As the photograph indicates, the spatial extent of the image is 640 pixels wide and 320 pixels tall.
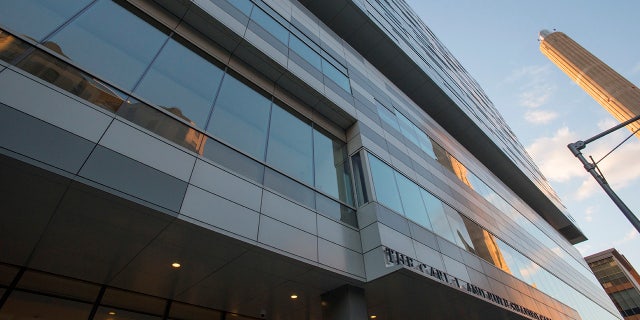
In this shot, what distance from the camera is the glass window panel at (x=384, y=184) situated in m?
13.0

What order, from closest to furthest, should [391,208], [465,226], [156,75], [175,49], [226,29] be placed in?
[156,75] → [175,49] → [226,29] → [391,208] → [465,226]

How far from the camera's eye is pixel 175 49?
34.1 feet

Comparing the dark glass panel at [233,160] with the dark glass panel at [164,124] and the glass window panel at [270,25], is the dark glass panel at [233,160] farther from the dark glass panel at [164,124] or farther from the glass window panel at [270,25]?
the glass window panel at [270,25]

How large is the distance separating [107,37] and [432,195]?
1490 centimetres

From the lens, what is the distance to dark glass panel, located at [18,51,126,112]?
686 centimetres

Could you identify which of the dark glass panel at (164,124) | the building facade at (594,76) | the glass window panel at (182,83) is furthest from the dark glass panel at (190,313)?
the building facade at (594,76)

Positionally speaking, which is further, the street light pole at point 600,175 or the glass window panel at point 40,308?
the street light pole at point 600,175

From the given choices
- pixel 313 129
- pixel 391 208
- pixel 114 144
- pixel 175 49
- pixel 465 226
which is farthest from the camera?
pixel 465 226

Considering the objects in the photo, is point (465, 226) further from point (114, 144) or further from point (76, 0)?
point (76, 0)

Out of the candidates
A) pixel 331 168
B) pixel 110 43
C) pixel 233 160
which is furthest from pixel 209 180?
pixel 331 168

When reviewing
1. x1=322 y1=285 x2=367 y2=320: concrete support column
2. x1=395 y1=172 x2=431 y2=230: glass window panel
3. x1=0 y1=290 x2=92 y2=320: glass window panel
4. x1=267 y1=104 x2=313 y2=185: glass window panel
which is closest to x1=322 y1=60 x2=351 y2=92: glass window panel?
x1=267 y1=104 x2=313 y2=185: glass window panel

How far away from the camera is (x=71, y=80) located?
724cm

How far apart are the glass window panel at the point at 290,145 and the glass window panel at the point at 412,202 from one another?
4.60 meters

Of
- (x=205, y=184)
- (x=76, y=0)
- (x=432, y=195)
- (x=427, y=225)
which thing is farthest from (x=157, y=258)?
(x=432, y=195)
